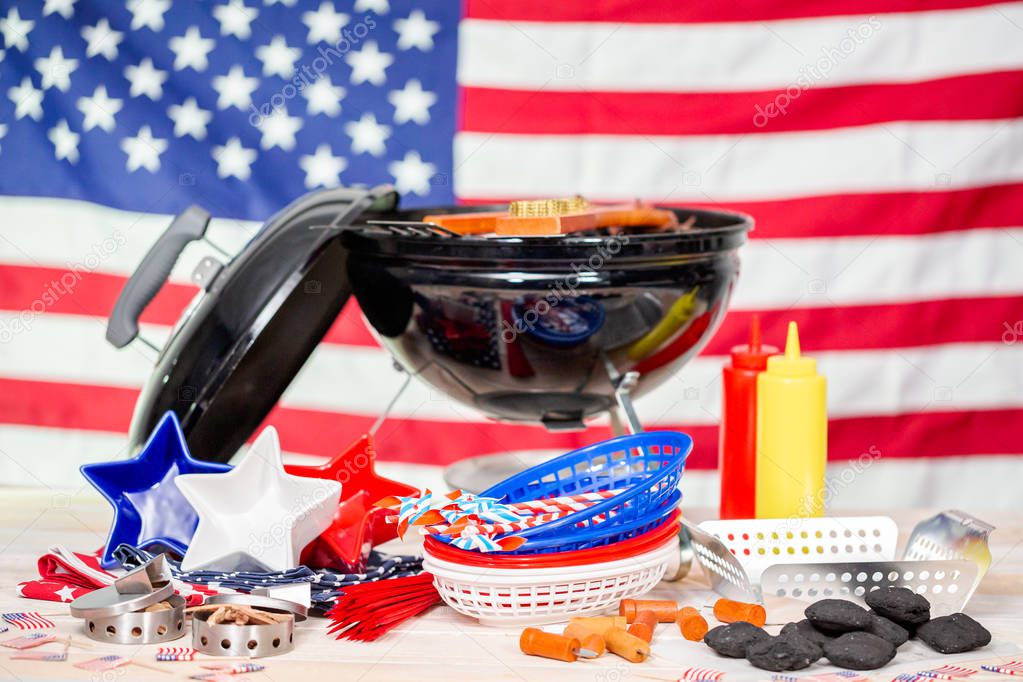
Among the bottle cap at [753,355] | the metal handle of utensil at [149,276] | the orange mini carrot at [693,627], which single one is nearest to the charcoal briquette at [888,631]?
the orange mini carrot at [693,627]

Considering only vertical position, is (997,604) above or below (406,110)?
below

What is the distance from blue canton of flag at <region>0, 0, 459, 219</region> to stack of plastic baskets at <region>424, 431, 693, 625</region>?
1.13m

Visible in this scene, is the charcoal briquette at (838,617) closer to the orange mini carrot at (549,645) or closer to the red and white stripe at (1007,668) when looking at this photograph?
the red and white stripe at (1007,668)

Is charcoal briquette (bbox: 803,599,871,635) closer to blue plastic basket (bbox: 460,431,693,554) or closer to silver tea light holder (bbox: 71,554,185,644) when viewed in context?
blue plastic basket (bbox: 460,431,693,554)

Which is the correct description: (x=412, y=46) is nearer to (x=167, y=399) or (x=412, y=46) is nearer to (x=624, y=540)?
(x=167, y=399)

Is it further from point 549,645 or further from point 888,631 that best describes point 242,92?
point 888,631

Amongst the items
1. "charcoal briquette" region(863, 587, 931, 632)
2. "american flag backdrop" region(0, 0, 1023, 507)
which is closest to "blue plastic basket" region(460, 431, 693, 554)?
"charcoal briquette" region(863, 587, 931, 632)

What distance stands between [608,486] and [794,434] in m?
0.23

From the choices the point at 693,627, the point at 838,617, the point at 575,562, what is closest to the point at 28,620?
the point at 575,562

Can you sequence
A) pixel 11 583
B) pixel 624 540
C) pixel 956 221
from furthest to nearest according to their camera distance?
pixel 956 221
pixel 11 583
pixel 624 540

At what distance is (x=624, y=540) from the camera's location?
3.53ft

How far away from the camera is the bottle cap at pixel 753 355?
51.6 inches

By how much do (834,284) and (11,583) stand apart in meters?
1.48

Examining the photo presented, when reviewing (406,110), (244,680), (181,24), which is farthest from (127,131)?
(244,680)
